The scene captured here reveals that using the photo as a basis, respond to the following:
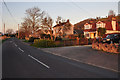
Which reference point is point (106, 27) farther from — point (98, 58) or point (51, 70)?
point (51, 70)

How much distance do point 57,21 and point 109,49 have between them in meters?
21.0

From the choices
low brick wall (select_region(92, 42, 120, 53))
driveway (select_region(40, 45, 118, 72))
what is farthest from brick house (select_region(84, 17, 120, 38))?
driveway (select_region(40, 45, 118, 72))

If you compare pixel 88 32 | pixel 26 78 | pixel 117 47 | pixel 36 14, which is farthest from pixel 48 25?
pixel 26 78

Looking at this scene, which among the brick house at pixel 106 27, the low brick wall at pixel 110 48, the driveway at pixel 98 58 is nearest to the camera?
the driveway at pixel 98 58

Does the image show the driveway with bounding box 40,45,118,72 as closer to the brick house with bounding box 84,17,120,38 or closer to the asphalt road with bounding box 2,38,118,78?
the asphalt road with bounding box 2,38,118,78

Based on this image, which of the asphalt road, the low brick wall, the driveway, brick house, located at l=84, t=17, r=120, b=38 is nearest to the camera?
the asphalt road

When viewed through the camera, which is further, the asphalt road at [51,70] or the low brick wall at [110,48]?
the low brick wall at [110,48]

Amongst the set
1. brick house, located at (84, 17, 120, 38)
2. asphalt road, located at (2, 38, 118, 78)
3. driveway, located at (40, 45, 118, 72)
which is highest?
brick house, located at (84, 17, 120, 38)

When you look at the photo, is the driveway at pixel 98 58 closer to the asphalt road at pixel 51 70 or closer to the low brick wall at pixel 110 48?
the low brick wall at pixel 110 48

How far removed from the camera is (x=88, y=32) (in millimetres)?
41500

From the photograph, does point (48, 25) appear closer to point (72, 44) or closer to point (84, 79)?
point (72, 44)

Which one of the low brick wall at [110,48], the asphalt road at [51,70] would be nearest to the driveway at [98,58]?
the low brick wall at [110,48]

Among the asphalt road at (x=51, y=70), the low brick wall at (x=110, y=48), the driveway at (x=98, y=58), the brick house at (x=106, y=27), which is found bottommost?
the asphalt road at (x=51, y=70)

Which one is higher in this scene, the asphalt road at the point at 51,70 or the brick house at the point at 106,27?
the brick house at the point at 106,27
